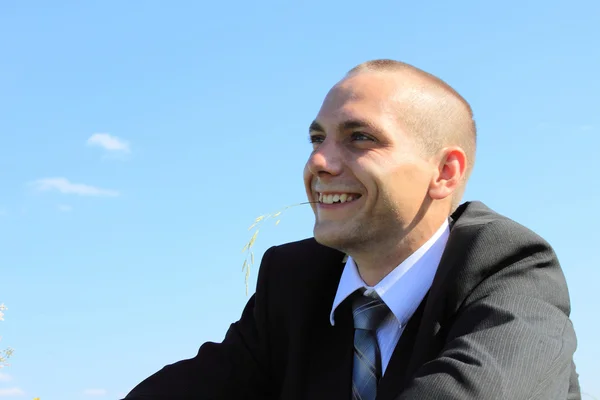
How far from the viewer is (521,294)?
360 centimetres

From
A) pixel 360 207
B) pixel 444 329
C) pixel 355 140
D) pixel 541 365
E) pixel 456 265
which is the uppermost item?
pixel 355 140

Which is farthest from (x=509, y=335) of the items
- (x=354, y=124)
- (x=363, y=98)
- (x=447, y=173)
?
(x=363, y=98)

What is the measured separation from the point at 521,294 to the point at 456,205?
1111mm

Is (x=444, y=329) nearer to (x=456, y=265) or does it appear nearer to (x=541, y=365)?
(x=456, y=265)

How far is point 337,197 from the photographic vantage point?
4.20m

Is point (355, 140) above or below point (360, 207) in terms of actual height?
above

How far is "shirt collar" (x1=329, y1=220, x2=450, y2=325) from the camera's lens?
13.6 feet

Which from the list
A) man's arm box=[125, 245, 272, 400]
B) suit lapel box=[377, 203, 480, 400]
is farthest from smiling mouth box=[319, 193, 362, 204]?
man's arm box=[125, 245, 272, 400]

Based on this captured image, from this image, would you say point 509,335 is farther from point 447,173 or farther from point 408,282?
point 447,173

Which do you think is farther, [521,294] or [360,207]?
[360,207]

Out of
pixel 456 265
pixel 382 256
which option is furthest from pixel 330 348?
pixel 456 265

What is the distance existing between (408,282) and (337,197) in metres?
0.58

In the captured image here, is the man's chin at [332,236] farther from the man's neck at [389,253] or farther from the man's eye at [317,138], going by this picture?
the man's eye at [317,138]

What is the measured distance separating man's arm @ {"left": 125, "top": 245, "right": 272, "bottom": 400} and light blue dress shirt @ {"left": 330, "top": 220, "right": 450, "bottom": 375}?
55 centimetres
